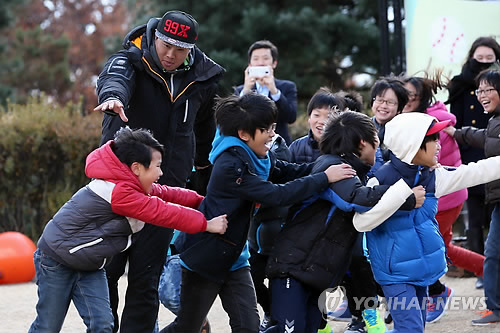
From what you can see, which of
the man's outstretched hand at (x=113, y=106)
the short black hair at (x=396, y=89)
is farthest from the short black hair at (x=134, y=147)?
the short black hair at (x=396, y=89)

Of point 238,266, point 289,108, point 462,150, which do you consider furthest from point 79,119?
point 238,266

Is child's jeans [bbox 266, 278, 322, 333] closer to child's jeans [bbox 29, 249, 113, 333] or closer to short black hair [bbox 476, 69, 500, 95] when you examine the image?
child's jeans [bbox 29, 249, 113, 333]

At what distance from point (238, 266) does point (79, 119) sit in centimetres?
562

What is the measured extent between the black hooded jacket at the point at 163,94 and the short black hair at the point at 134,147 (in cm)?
50

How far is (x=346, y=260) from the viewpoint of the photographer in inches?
175

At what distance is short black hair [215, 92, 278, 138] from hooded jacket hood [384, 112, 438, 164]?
0.69 meters

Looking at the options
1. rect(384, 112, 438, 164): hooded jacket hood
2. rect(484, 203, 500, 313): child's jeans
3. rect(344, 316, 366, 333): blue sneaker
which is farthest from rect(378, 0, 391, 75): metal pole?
rect(384, 112, 438, 164): hooded jacket hood

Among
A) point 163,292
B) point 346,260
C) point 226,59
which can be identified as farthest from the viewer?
point 226,59

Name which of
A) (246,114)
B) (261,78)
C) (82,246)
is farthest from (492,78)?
(82,246)

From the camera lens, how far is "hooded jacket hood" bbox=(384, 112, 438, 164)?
4445 millimetres

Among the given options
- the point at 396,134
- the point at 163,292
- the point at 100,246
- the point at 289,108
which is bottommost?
the point at 163,292

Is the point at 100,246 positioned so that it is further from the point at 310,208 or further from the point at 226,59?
the point at 226,59

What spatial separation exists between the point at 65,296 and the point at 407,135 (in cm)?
204

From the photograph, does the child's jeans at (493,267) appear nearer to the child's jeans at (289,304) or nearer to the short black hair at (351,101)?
the short black hair at (351,101)
